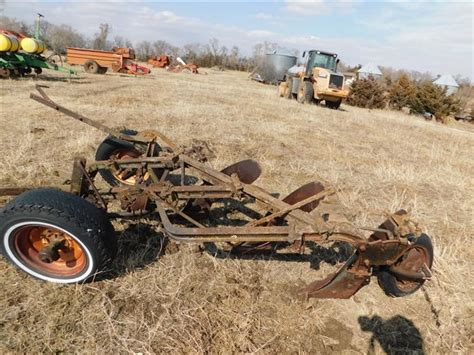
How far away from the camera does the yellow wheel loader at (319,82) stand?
16.1 metres

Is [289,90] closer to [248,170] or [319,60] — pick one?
[319,60]

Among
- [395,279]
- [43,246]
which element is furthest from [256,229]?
[43,246]

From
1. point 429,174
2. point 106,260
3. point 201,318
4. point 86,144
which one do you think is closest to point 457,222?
point 429,174

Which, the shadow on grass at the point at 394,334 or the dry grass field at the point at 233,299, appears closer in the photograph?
the dry grass field at the point at 233,299

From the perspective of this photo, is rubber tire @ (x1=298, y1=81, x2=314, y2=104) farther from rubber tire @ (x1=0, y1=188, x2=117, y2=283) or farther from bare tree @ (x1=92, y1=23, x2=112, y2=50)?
bare tree @ (x1=92, y1=23, x2=112, y2=50)

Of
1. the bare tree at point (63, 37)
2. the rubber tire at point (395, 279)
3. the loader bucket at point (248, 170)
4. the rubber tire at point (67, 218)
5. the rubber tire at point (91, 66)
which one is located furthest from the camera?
the bare tree at point (63, 37)

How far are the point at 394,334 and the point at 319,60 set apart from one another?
56.1 feet

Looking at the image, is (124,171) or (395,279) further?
(124,171)

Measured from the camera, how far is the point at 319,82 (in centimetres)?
1634

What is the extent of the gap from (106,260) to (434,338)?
2724 mm

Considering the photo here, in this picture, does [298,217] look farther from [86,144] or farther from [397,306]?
[86,144]

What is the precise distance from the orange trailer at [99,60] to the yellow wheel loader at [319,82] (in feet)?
35.0

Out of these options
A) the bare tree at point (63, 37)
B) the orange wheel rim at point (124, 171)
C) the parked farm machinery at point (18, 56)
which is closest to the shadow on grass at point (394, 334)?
the orange wheel rim at point (124, 171)

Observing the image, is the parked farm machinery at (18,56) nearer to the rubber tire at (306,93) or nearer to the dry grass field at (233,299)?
the dry grass field at (233,299)
